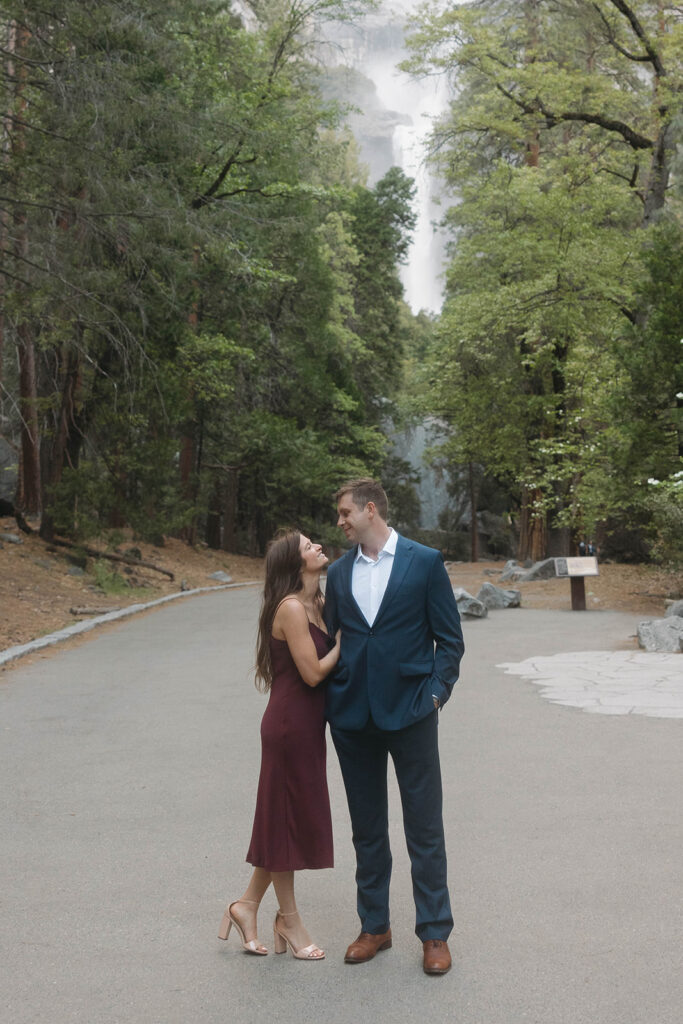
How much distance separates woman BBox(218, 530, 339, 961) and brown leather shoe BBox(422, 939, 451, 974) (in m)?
0.41

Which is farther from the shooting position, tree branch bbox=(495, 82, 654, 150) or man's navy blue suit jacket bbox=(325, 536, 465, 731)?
tree branch bbox=(495, 82, 654, 150)

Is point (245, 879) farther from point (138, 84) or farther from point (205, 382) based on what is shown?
point (205, 382)

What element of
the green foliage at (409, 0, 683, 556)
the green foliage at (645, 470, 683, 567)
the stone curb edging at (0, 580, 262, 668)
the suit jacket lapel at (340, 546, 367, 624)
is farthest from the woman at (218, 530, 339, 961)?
the green foliage at (409, 0, 683, 556)

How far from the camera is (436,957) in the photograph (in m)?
3.75

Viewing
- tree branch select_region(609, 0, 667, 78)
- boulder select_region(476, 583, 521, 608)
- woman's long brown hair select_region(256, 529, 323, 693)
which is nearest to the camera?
woman's long brown hair select_region(256, 529, 323, 693)

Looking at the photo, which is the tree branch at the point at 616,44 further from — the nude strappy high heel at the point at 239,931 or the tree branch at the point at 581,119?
the nude strappy high heel at the point at 239,931

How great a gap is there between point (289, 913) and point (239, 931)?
224 mm

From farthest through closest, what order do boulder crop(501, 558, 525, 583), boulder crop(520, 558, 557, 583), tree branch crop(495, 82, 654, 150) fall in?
boulder crop(501, 558, 525, 583)
boulder crop(520, 558, 557, 583)
tree branch crop(495, 82, 654, 150)

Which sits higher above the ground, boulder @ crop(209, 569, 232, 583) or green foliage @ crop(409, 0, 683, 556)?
green foliage @ crop(409, 0, 683, 556)

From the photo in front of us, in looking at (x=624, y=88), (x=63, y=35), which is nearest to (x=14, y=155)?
(x=63, y=35)

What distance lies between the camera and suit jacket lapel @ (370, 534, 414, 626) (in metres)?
3.93

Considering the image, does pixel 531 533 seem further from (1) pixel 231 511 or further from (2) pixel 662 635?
(2) pixel 662 635

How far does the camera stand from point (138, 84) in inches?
564

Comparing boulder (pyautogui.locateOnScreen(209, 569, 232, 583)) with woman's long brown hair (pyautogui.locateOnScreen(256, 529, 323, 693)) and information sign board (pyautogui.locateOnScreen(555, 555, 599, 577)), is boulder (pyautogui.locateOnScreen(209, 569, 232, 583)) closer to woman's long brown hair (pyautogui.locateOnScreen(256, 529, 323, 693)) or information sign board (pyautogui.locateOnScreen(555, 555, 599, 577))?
information sign board (pyautogui.locateOnScreen(555, 555, 599, 577))
